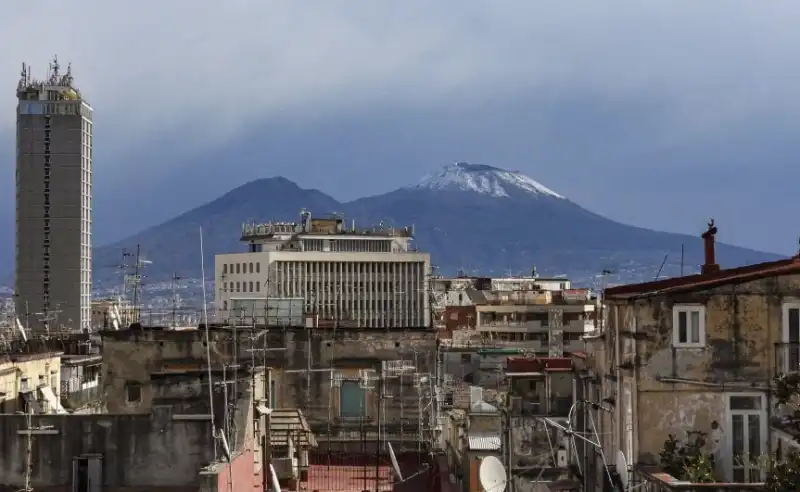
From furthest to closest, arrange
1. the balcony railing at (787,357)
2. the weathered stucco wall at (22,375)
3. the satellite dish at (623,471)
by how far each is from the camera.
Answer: the weathered stucco wall at (22,375) < the balcony railing at (787,357) < the satellite dish at (623,471)

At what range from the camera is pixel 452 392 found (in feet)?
168

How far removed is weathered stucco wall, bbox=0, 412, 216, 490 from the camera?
88.5 ft

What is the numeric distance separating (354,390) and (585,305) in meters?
74.4

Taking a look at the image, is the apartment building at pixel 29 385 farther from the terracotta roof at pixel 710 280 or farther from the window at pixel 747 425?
the window at pixel 747 425

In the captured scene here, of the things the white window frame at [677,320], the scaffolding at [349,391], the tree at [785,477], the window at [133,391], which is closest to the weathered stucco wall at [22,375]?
the window at [133,391]

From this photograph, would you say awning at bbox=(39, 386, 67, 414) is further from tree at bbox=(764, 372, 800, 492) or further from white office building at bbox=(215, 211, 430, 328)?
white office building at bbox=(215, 211, 430, 328)

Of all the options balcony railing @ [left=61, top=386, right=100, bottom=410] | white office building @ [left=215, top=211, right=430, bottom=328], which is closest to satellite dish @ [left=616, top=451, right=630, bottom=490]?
balcony railing @ [left=61, top=386, right=100, bottom=410]

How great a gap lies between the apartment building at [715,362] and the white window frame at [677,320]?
0.02 m

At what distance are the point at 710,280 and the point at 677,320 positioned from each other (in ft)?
4.79

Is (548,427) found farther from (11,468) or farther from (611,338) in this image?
(11,468)

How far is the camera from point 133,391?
1625 inches

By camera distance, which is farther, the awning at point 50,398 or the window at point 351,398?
the window at point 351,398

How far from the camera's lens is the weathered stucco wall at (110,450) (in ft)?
88.5

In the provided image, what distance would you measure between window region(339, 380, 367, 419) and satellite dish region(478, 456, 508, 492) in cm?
1482
